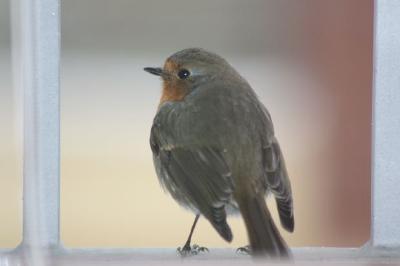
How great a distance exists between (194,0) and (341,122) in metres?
0.21

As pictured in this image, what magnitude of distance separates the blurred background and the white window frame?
0.03ft

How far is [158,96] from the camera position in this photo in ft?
3.51

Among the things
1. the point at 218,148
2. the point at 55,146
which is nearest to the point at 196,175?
the point at 218,148

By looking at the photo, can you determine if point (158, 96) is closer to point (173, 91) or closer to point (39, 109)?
point (173, 91)

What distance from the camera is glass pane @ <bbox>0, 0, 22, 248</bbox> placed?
1.09 m

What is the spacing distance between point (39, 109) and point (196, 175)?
7.4 inches

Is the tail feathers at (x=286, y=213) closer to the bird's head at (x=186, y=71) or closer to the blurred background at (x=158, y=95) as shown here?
the blurred background at (x=158, y=95)

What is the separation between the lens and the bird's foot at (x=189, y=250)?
1082 millimetres

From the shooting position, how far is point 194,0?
107 cm

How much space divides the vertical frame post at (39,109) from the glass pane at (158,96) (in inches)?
0.4

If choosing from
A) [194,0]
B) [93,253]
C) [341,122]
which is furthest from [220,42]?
[93,253]

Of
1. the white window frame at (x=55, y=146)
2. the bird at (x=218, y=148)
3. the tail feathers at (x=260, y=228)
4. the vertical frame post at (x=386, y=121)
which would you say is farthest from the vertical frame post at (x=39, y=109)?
the vertical frame post at (x=386, y=121)

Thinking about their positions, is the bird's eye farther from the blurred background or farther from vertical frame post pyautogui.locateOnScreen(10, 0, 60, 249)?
vertical frame post pyautogui.locateOnScreen(10, 0, 60, 249)

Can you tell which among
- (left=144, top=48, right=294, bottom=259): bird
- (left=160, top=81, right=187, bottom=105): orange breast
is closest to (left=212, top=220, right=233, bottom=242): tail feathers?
(left=144, top=48, right=294, bottom=259): bird
